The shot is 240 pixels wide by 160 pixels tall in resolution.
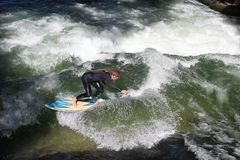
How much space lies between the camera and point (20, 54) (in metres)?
12.2

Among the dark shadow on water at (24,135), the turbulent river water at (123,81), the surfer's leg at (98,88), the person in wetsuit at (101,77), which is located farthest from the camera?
the surfer's leg at (98,88)

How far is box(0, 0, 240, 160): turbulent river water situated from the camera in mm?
8414

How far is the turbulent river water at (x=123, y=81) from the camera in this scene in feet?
27.6

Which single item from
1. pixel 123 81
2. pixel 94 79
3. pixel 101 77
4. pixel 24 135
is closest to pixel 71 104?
pixel 94 79

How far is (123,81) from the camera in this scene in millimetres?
11008

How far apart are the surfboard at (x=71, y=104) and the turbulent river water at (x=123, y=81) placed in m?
0.16

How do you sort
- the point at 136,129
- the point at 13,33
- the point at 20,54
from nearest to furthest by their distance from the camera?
the point at 136,129 → the point at 20,54 → the point at 13,33

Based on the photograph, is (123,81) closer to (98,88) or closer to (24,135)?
(98,88)

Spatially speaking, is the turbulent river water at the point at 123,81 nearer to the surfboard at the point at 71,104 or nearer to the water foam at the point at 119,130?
the water foam at the point at 119,130

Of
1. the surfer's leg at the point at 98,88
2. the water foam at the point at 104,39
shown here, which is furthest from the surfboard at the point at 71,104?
the water foam at the point at 104,39

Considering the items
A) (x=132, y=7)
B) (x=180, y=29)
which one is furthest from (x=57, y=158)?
(x=132, y=7)

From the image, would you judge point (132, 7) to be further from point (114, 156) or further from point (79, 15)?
point (114, 156)

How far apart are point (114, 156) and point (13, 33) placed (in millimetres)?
8066

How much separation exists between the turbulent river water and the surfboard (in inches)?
6.2
